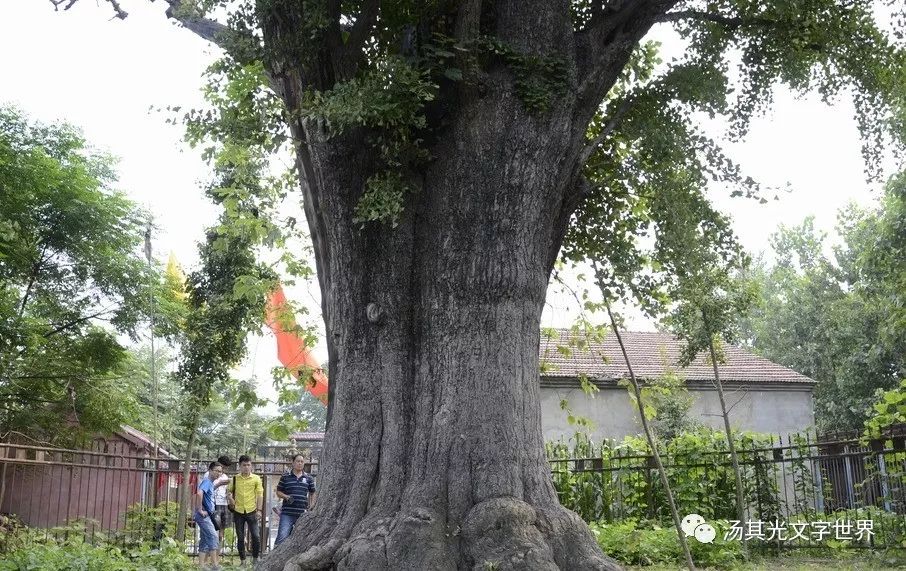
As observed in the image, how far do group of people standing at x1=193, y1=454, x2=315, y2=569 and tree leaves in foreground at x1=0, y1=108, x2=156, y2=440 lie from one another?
276 inches

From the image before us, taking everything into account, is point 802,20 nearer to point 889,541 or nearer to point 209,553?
point 889,541

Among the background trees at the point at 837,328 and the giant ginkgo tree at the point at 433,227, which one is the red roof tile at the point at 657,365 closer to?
the background trees at the point at 837,328

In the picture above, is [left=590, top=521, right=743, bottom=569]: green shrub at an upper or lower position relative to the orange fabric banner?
lower

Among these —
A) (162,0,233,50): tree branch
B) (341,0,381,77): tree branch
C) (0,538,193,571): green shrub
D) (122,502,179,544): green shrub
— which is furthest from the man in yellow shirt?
(341,0,381,77): tree branch

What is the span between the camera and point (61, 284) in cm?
1992

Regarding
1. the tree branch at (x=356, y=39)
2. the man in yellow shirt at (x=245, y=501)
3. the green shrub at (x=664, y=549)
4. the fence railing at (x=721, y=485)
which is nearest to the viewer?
the tree branch at (x=356, y=39)

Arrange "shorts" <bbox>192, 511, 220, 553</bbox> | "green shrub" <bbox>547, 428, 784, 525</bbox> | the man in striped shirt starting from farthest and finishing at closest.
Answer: "green shrub" <bbox>547, 428, 784, 525</bbox> < "shorts" <bbox>192, 511, 220, 553</bbox> < the man in striped shirt

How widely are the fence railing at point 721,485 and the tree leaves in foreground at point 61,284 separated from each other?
36.0ft

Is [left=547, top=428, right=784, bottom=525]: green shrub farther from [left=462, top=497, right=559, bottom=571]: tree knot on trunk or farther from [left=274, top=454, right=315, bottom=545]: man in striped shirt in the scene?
[left=462, top=497, right=559, bottom=571]: tree knot on trunk

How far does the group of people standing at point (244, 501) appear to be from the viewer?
38.2 ft

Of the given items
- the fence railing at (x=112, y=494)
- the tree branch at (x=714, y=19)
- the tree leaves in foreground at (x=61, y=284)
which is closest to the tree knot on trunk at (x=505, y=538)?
the tree branch at (x=714, y=19)

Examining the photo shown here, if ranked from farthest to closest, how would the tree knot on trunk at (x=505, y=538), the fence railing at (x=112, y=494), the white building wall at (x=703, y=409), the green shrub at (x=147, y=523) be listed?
the white building wall at (x=703, y=409)
the green shrub at (x=147, y=523)
the fence railing at (x=112, y=494)
the tree knot on trunk at (x=505, y=538)

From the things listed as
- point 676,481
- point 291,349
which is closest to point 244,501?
point 676,481

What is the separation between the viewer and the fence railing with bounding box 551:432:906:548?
11406 mm
